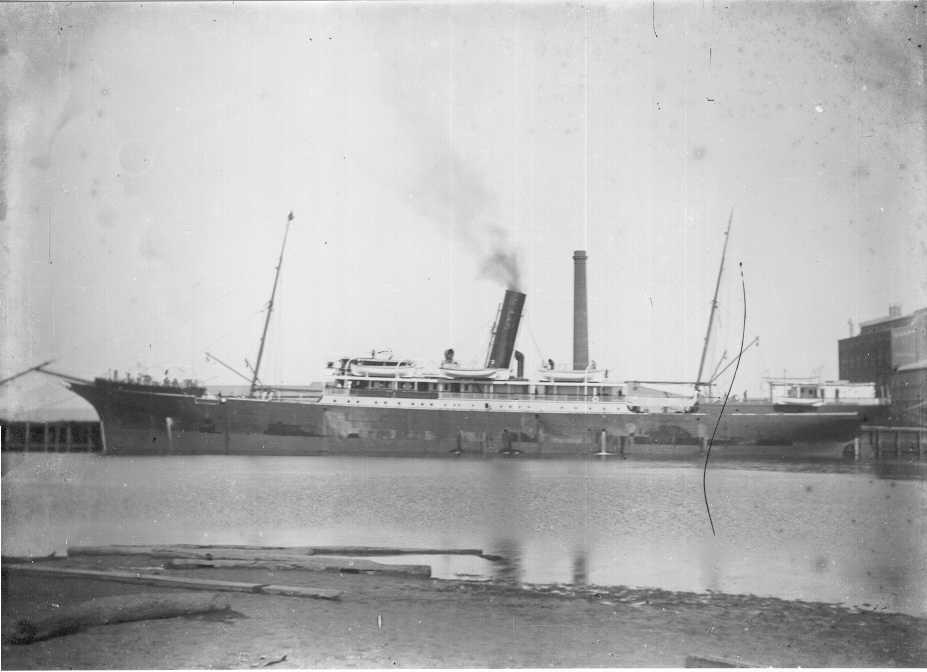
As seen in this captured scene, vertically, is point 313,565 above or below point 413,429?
below

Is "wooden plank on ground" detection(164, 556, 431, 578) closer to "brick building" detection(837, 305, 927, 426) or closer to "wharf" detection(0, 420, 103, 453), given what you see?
"brick building" detection(837, 305, 927, 426)

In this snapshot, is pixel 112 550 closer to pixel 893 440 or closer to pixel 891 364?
pixel 891 364

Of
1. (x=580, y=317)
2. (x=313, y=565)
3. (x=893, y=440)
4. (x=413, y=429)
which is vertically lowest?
(x=313, y=565)

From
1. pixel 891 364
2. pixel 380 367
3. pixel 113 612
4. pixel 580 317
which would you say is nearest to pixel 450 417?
pixel 380 367

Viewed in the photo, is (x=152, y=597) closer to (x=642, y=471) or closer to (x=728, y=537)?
(x=728, y=537)

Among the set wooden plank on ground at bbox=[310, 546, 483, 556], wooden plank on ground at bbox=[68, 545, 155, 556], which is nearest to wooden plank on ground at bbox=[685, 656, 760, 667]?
wooden plank on ground at bbox=[310, 546, 483, 556]

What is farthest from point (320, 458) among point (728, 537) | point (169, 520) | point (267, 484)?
point (728, 537)

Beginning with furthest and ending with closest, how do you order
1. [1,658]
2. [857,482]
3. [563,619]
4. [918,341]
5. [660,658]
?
[918,341] < [857,482] < [563,619] < [660,658] < [1,658]

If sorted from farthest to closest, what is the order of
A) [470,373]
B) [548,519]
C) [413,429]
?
1. [470,373]
2. [413,429]
3. [548,519]
